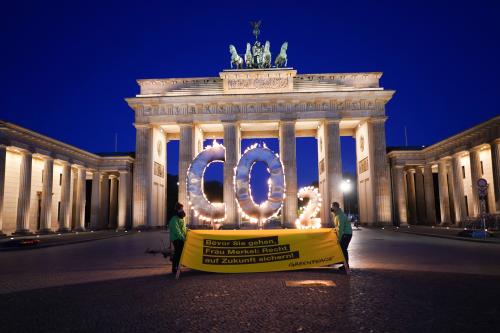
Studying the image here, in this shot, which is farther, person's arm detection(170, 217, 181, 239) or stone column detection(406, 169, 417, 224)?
stone column detection(406, 169, 417, 224)

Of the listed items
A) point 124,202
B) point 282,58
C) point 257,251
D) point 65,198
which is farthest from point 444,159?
point 65,198

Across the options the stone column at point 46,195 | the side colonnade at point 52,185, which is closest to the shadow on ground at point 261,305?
the side colonnade at point 52,185

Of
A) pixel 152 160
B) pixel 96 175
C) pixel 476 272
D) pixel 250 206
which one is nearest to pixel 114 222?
pixel 96 175

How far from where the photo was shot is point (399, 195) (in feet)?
152

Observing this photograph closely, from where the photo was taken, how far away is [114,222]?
2122 inches

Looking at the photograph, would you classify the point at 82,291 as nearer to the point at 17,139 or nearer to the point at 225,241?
the point at 225,241

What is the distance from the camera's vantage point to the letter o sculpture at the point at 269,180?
2141 cm

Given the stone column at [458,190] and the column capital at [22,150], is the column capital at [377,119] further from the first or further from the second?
the column capital at [22,150]

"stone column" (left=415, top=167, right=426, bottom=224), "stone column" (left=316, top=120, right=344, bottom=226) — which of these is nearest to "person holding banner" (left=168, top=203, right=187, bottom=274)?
"stone column" (left=316, top=120, right=344, bottom=226)

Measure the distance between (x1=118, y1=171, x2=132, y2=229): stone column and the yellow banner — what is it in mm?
37394

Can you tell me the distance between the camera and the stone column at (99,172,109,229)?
50.8 m

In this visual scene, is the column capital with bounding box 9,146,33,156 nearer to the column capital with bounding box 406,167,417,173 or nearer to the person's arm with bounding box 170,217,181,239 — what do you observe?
the person's arm with bounding box 170,217,181,239

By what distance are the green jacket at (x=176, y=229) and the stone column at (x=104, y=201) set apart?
42846mm

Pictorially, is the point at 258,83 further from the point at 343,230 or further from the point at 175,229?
the point at 175,229
